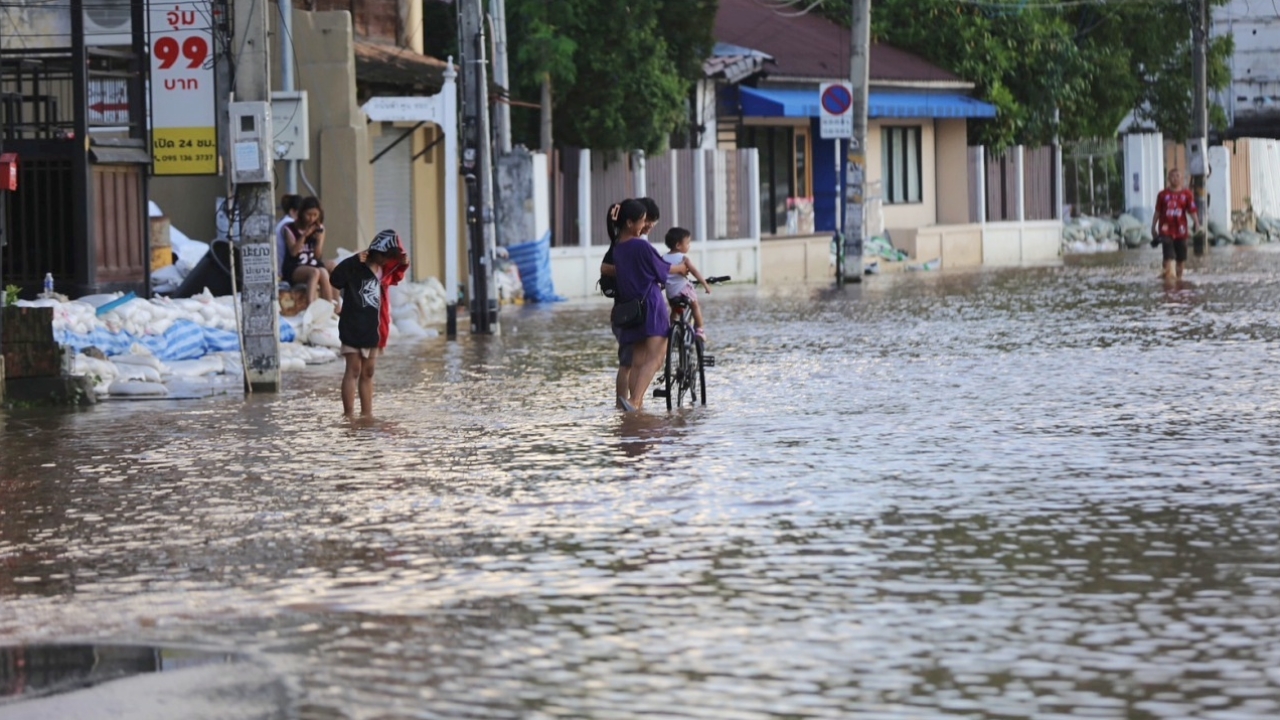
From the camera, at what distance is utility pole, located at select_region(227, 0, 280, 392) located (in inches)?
704

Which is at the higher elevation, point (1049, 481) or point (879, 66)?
point (879, 66)

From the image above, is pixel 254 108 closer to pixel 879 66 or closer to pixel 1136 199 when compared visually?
pixel 879 66

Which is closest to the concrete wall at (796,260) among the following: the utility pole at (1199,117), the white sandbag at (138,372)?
the utility pole at (1199,117)

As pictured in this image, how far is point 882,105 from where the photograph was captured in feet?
148

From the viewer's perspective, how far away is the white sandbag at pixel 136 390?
18062 millimetres

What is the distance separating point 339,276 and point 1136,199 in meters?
43.0

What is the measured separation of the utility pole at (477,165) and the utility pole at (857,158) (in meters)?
12.2

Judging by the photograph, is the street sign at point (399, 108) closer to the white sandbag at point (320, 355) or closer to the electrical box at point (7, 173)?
the white sandbag at point (320, 355)

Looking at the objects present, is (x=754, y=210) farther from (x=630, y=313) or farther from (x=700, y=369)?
(x=630, y=313)

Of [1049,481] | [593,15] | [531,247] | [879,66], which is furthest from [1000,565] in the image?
[879,66]

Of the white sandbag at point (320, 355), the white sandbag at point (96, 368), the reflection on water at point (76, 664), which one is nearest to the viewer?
the reflection on water at point (76, 664)

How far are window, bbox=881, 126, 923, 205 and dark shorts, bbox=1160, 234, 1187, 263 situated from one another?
51.6 ft

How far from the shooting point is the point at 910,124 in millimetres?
49406

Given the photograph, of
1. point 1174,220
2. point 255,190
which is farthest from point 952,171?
point 255,190
